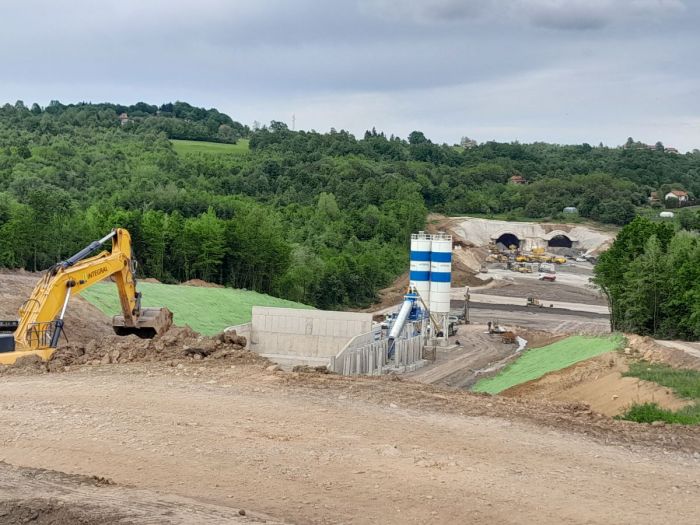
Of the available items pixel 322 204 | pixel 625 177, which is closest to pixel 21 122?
pixel 322 204

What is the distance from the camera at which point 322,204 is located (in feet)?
385

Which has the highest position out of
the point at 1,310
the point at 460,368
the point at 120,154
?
the point at 120,154

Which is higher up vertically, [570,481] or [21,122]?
[21,122]

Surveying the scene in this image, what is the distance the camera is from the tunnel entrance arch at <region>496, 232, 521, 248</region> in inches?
5290

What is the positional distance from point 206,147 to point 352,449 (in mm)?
154556

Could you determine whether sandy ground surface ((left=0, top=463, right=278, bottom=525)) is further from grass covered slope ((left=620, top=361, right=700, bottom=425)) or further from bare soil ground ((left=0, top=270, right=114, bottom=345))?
bare soil ground ((left=0, top=270, right=114, bottom=345))

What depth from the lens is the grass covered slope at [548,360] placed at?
119 ft

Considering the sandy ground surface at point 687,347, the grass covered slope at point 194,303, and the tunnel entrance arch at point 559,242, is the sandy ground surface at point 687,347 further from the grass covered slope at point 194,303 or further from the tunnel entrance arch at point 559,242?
the tunnel entrance arch at point 559,242

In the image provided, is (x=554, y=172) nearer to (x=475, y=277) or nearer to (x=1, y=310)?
(x=475, y=277)

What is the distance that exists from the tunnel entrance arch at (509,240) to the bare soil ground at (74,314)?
97.7m

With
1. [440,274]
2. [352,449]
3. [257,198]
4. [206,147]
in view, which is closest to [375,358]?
[440,274]

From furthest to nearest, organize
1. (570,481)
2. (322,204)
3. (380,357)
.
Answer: (322,204) < (380,357) < (570,481)

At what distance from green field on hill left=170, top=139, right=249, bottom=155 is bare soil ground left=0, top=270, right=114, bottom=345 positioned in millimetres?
110734

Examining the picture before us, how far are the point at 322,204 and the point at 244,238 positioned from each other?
41879mm
